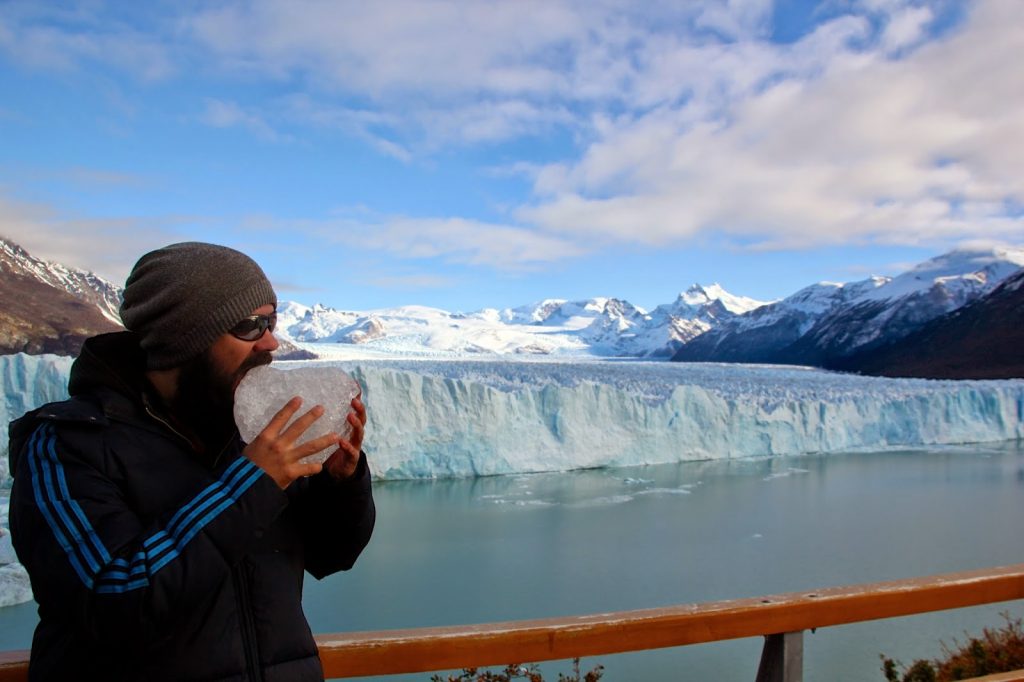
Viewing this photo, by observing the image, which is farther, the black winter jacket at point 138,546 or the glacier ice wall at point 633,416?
the glacier ice wall at point 633,416

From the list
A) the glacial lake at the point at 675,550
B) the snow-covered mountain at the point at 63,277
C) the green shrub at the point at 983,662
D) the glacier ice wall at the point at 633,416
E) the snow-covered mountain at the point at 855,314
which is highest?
the snow-covered mountain at the point at 855,314

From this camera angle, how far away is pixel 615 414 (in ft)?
41.1

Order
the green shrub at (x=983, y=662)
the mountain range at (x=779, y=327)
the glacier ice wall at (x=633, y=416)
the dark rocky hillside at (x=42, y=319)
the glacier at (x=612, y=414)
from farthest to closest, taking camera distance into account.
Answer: the mountain range at (x=779, y=327) < the glacier ice wall at (x=633, y=416) < the glacier at (x=612, y=414) < the dark rocky hillside at (x=42, y=319) < the green shrub at (x=983, y=662)

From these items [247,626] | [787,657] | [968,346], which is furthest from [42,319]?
[968,346]

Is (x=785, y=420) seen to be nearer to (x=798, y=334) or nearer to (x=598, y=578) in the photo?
(x=598, y=578)

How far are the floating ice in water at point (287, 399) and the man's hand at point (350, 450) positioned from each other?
0.08 ft

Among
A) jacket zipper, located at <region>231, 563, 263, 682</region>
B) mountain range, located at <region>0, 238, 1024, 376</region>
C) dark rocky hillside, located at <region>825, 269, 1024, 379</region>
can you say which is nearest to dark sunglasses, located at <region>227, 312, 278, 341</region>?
jacket zipper, located at <region>231, 563, 263, 682</region>

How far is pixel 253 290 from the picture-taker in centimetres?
97

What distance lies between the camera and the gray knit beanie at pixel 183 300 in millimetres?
912

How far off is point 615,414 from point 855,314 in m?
46.2

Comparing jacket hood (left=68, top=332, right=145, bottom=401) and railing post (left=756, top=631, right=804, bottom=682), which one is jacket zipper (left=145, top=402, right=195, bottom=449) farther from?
railing post (left=756, top=631, right=804, bottom=682)

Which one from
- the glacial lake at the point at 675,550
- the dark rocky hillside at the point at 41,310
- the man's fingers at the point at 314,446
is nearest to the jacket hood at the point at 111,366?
the man's fingers at the point at 314,446

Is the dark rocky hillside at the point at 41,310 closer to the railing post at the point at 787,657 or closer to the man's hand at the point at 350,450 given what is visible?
the man's hand at the point at 350,450

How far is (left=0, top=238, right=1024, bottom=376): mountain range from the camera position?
39.9ft
